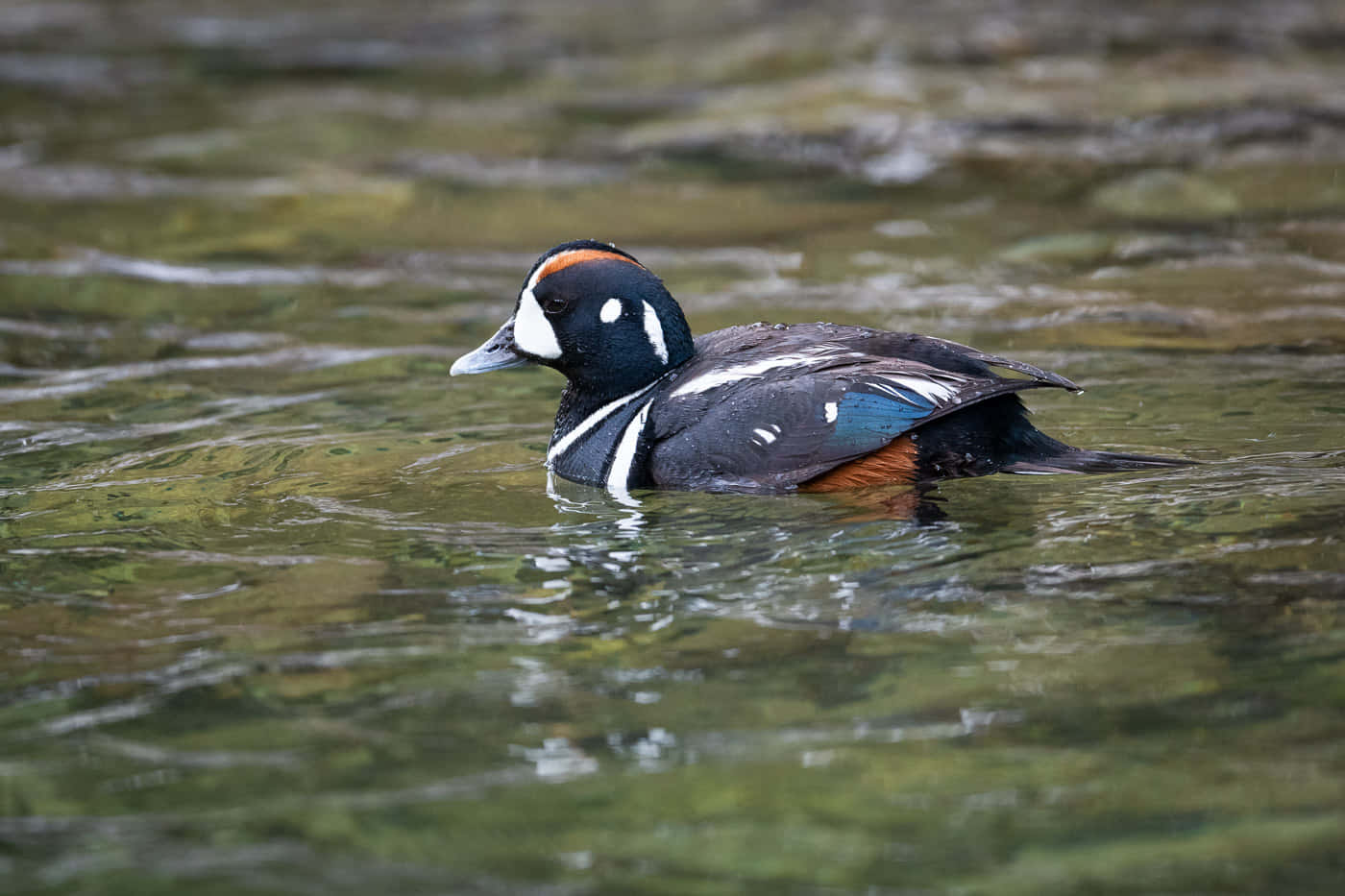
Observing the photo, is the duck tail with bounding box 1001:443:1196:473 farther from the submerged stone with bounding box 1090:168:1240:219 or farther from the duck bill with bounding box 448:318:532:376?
the submerged stone with bounding box 1090:168:1240:219

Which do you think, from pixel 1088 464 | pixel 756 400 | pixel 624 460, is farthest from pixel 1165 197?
pixel 624 460

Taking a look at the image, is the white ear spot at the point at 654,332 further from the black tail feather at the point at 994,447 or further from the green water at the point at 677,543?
the black tail feather at the point at 994,447

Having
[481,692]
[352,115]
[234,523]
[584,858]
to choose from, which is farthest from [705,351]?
[352,115]

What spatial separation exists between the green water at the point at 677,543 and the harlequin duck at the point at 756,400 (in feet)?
0.51

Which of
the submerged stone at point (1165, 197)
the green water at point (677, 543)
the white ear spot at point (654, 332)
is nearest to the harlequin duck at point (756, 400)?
the white ear spot at point (654, 332)

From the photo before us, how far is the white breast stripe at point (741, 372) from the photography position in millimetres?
6281

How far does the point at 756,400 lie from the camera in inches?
244

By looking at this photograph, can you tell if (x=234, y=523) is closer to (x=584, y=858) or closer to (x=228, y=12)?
(x=584, y=858)

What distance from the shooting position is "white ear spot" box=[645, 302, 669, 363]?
22.0ft

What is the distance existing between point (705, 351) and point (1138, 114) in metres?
8.30

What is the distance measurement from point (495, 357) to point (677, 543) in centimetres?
166

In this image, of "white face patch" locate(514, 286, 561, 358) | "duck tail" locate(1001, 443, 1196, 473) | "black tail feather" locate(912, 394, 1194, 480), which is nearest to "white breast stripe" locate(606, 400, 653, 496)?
"white face patch" locate(514, 286, 561, 358)

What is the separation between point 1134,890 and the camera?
139 inches

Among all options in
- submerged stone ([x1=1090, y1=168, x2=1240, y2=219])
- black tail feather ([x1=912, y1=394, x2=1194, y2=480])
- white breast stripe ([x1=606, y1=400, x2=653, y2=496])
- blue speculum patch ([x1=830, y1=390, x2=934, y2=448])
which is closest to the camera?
blue speculum patch ([x1=830, y1=390, x2=934, y2=448])
